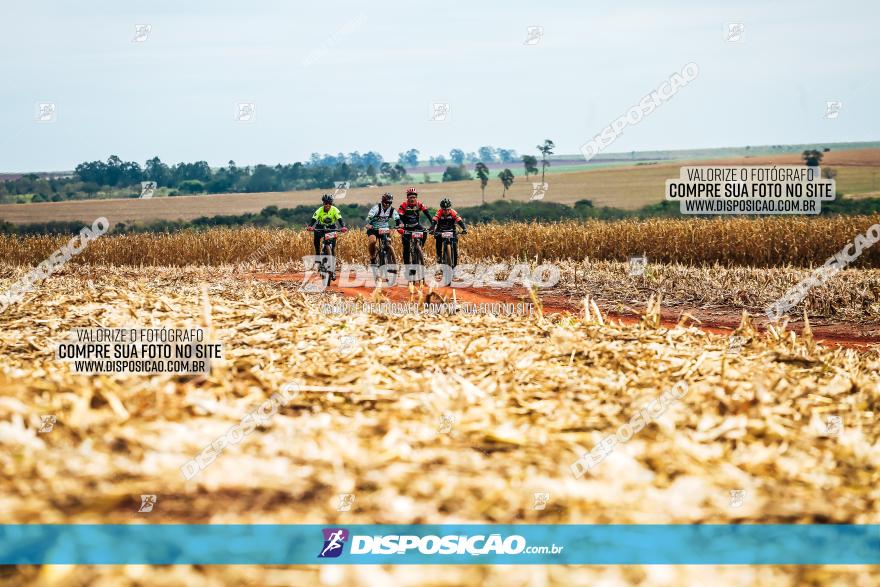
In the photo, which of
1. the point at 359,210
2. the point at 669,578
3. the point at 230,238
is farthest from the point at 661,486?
the point at 359,210

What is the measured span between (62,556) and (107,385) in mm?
1229

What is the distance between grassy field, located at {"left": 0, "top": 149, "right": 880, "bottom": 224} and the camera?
66.2 meters

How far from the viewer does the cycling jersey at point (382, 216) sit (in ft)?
55.1
